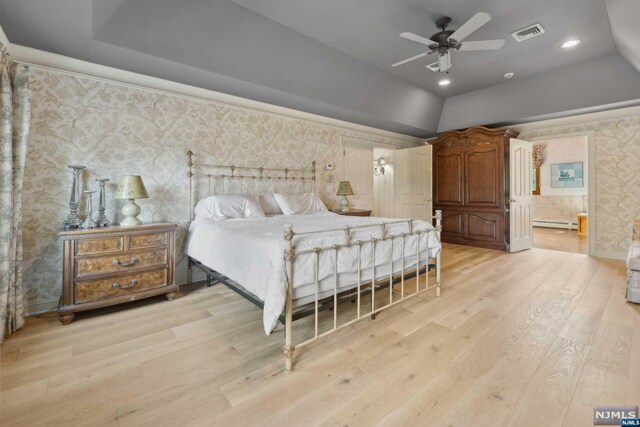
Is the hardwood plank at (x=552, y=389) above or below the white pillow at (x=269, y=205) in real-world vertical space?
below

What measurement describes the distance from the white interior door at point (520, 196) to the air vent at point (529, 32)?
2.24 meters

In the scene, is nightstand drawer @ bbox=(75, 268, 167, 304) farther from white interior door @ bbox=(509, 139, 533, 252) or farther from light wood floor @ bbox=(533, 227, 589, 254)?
light wood floor @ bbox=(533, 227, 589, 254)

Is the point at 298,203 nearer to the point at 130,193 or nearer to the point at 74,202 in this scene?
the point at 130,193

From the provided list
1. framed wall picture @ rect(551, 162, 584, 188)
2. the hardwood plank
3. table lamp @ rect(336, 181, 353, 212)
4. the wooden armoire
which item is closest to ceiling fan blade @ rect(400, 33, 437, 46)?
table lamp @ rect(336, 181, 353, 212)

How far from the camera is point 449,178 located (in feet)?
20.1

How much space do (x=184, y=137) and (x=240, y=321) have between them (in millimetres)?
2379

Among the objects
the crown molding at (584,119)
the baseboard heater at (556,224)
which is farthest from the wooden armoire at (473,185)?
the baseboard heater at (556,224)

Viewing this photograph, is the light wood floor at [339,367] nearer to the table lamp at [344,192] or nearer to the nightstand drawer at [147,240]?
the nightstand drawer at [147,240]

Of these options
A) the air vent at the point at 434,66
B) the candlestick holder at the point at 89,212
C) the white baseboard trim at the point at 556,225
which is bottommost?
the white baseboard trim at the point at 556,225

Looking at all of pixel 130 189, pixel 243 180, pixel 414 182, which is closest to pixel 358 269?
pixel 130 189

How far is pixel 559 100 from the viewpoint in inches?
182

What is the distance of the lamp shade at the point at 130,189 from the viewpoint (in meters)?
2.73

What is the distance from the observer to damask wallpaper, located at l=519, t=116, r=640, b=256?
4.50 m

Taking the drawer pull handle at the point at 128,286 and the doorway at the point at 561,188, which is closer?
the drawer pull handle at the point at 128,286
